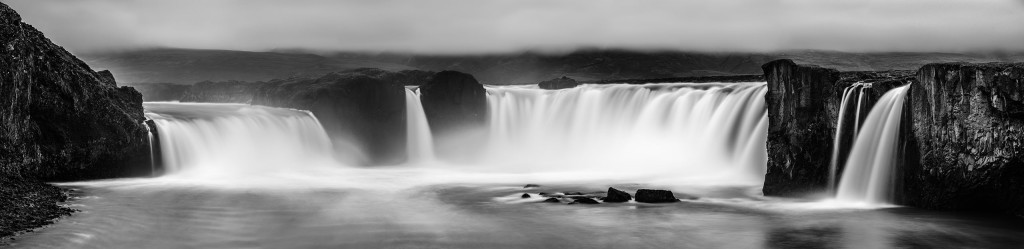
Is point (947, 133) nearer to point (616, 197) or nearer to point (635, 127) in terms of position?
point (616, 197)

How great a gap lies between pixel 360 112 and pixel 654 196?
23671mm

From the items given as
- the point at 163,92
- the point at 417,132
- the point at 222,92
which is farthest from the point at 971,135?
the point at 163,92

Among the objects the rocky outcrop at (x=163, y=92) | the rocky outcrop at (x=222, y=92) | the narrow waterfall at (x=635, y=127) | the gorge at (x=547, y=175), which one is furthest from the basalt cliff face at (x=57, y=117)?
the rocky outcrop at (x=163, y=92)

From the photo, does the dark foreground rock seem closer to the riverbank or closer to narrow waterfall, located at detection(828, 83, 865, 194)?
narrow waterfall, located at detection(828, 83, 865, 194)

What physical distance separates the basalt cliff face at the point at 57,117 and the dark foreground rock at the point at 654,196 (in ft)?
59.1

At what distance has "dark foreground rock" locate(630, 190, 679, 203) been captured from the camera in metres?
26.1

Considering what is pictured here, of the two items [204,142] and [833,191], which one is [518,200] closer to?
[833,191]

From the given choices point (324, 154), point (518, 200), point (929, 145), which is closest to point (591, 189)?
point (518, 200)

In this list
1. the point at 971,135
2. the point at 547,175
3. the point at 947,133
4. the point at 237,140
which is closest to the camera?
the point at 971,135

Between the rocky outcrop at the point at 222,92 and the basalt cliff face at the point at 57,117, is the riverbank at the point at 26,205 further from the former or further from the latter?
the rocky outcrop at the point at 222,92

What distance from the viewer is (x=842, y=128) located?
25.5 metres

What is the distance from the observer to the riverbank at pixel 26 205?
58.4 ft

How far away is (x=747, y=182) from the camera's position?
108ft

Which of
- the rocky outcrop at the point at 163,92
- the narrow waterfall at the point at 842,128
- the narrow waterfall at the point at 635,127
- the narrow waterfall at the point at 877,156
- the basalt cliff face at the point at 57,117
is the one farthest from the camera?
the rocky outcrop at the point at 163,92
